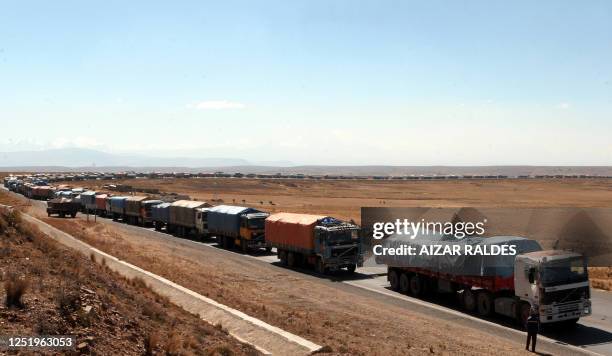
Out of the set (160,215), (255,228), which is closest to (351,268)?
(255,228)

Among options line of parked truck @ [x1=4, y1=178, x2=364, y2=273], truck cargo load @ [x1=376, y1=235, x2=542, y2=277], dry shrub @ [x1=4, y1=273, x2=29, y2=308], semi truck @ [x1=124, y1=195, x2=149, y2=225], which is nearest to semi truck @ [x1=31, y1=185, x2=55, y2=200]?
line of parked truck @ [x1=4, y1=178, x2=364, y2=273]

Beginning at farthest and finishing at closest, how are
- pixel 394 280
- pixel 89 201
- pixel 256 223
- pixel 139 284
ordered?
pixel 89 201, pixel 256 223, pixel 394 280, pixel 139 284

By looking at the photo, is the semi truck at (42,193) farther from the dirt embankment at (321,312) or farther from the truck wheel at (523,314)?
the truck wheel at (523,314)

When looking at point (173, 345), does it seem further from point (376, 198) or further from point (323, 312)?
point (376, 198)

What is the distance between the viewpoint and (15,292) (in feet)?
43.0

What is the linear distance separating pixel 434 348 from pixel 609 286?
694 inches

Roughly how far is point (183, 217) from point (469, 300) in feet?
128

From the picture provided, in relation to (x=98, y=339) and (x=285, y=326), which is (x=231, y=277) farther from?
(x=98, y=339)

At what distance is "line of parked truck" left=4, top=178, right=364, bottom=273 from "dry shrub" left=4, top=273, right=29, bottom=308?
24.2 meters

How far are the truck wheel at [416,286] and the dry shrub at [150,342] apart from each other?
1841 centimetres

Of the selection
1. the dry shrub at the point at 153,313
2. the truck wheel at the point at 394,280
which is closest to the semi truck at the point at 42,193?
the truck wheel at the point at 394,280

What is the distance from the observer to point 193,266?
117 ft

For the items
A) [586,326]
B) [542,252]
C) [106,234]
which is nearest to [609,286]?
[586,326]

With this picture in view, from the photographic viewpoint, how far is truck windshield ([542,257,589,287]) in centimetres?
2181
